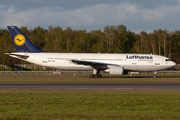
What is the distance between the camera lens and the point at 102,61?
3438 centimetres

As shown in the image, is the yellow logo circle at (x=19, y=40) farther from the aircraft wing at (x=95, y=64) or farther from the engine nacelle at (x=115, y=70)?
the engine nacelle at (x=115, y=70)

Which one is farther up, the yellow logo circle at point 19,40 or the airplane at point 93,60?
the yellow logo circle at point 19,40

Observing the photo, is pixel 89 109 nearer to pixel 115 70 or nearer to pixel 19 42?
pixel 115 70

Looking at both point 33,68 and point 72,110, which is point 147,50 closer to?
point 33,68

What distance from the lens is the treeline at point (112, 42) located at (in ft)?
247

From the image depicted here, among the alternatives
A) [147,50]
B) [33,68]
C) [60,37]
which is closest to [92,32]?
[60,37]

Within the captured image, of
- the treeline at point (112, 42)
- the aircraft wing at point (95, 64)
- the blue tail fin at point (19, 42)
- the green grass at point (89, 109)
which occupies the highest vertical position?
the treeline at point (112, 42)

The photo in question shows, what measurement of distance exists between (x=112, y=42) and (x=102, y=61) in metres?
43.1

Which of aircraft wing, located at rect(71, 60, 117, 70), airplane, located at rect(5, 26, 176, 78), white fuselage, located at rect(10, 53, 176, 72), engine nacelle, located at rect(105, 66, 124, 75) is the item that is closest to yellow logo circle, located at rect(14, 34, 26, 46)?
airplane, located at rect(5, 26, 176, 78)

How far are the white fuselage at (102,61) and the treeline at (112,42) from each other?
3632 cm

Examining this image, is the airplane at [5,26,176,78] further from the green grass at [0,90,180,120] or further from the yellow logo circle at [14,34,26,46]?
the green grass at [0,90,180,120]

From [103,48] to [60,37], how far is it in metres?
18.2

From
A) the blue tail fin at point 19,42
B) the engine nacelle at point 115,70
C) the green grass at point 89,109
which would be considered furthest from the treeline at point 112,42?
the green grass at point 89,109

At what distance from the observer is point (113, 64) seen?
3438cm
